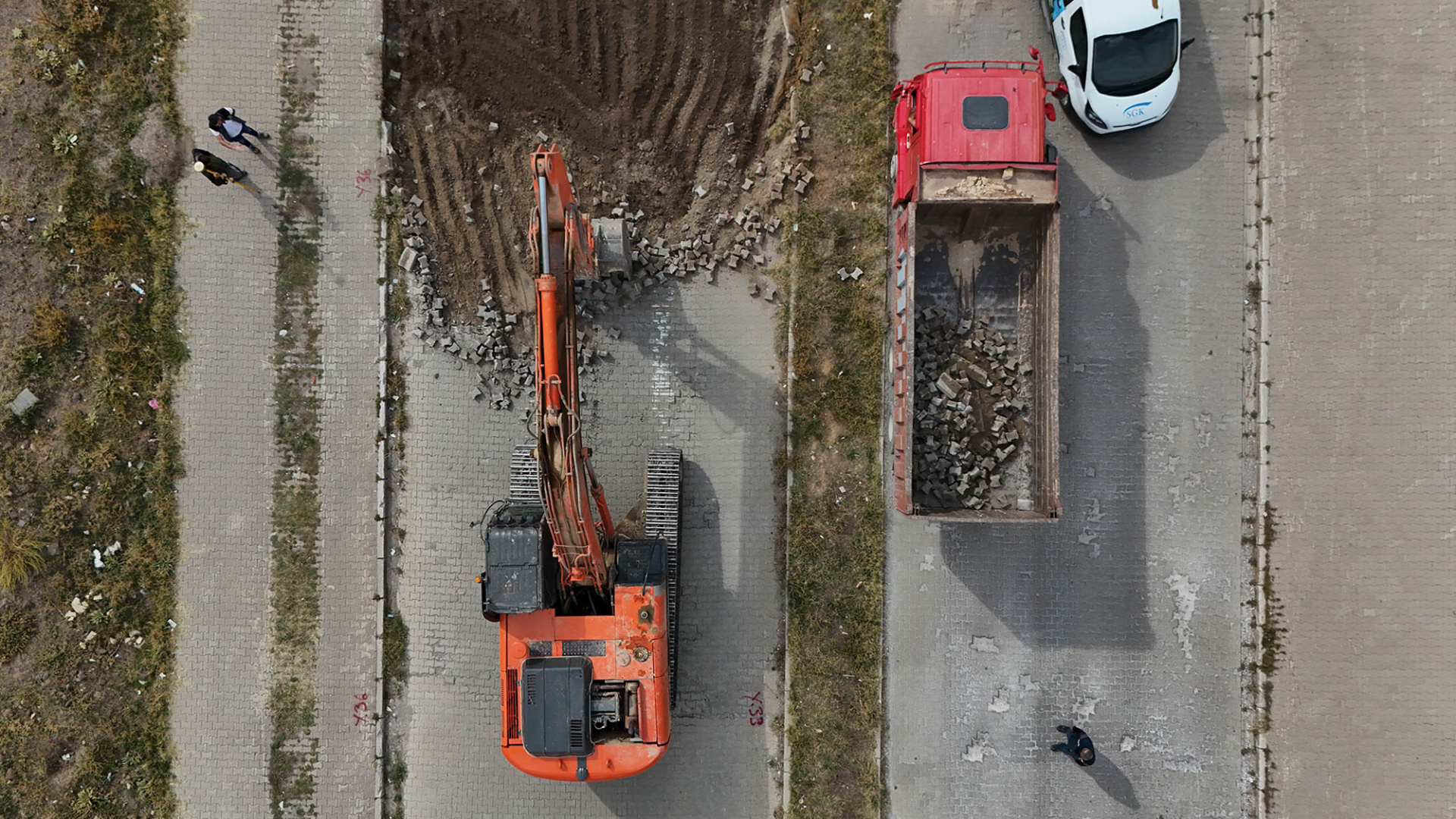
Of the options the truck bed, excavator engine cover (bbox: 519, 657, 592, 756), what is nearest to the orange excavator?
excavator engine cover (bbox: 519, 657, 592, 756)

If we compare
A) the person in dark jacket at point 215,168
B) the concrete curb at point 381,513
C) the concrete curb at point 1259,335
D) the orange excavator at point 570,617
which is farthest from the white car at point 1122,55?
the person in dark jacket at point 215,168

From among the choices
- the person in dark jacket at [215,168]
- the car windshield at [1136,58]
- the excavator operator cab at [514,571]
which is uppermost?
the car windshield at [1136,58]

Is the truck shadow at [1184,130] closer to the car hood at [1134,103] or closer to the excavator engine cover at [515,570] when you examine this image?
the car hood at [1134,103]

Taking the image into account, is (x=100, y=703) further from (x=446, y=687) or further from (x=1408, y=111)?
(x=1408, y=111)

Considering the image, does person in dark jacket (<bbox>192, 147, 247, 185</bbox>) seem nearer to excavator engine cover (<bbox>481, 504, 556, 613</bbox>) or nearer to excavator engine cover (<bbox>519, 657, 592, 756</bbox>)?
excavator engine cover (<bbox>481, 504, 556, 613</bbox>)

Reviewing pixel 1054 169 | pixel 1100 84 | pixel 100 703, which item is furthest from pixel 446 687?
pixel 1100 84
